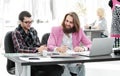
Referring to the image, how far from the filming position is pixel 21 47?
3.28 metres

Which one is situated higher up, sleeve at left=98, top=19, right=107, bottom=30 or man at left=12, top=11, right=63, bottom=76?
sleeve at left=98, top=19, right=107, bottom=30

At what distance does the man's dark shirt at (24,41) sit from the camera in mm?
3258

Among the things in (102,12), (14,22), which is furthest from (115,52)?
(102,12)

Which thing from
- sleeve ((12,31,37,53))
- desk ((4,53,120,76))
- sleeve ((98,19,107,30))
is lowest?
desk ((4,53,120,76))

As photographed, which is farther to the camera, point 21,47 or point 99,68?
point 99,68

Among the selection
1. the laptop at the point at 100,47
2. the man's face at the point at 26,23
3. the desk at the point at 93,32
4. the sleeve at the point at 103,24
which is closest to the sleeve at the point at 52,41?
the man's face at the point at 26,23

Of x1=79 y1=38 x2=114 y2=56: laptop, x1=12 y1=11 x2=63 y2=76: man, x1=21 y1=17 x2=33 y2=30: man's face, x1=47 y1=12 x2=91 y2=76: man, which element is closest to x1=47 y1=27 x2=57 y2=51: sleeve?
x1=47 y1=12 x2=91 y2=76: man

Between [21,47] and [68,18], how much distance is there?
66cm

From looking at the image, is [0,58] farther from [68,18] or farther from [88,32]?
[68,18]

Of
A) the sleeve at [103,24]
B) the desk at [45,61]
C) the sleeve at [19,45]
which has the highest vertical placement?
the sleeve at [103,24]

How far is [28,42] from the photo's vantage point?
348cm

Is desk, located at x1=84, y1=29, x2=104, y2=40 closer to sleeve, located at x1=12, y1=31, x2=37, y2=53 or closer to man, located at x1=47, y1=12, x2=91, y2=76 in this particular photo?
man, located at x1=47, y1=12, x2=91, y2=76

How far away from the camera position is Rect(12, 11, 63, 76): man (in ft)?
10.6

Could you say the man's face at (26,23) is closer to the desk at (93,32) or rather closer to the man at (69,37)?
the man at (69,37)
